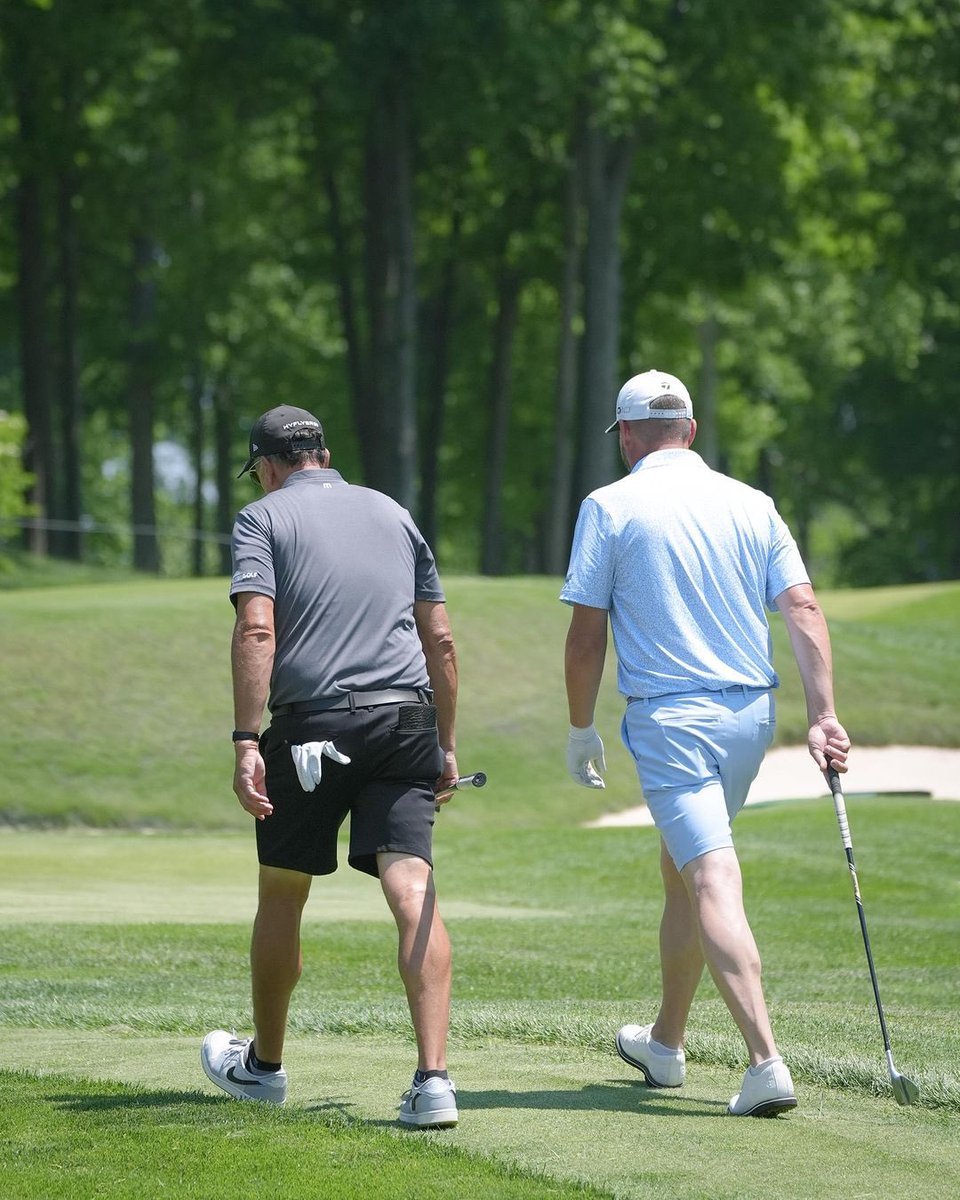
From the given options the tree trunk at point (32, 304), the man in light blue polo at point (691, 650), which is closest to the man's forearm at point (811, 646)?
the man in light blue polo at point (691, 650)

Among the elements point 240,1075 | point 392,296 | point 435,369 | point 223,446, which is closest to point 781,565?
point 240,1075

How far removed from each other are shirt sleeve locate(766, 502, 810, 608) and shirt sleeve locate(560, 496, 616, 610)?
0.47 m

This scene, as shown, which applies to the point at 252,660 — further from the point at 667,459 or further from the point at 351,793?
the point at 667,459

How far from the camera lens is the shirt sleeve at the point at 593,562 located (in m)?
5.38

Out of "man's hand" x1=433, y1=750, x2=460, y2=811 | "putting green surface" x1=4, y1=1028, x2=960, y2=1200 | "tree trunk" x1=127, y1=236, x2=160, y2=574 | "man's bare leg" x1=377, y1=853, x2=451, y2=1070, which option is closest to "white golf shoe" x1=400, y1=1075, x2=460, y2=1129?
"putting green surface" x1=4, y1=1028, x2=960, y2=1200

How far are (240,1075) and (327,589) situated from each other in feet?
4.49

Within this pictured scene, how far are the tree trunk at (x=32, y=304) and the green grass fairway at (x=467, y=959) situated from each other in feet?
45.7

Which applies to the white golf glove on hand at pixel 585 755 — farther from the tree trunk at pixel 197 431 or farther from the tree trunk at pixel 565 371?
the tree trunk at pixel 197 431

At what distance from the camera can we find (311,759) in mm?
5086

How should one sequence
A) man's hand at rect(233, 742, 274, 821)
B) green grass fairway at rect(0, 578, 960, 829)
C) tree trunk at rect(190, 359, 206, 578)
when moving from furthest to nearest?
tree trunk at rect(190, 359, 206, 578) < green grass fairway at rect(0, 578, 960, 829) < man's hand at rect(233, 742, 274, 821)

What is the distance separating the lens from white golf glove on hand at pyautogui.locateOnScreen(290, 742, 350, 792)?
5.07 m

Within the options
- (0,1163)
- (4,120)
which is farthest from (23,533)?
(0,1163)

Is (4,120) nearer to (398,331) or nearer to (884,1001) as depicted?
(398,331)

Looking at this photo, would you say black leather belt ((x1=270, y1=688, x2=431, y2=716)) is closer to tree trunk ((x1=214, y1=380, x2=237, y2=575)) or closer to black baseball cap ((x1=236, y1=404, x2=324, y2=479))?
black baseball cap ((x1=236, y1=404, x2=324, y2=479))
